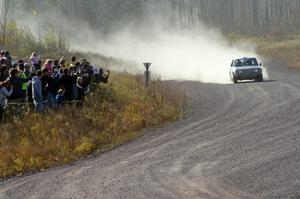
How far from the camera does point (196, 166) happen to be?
12984 millimetres

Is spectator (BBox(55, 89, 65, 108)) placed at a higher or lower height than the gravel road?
higher

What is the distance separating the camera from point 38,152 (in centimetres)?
1616

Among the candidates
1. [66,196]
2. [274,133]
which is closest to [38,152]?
[66,196]

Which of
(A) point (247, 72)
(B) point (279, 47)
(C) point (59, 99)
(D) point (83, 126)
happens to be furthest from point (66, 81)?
(B) point (279, 47)

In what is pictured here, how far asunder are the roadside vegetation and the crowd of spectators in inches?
15.7

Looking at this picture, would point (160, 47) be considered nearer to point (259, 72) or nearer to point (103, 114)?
point (259, 72)

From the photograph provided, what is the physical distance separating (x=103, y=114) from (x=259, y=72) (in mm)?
18970

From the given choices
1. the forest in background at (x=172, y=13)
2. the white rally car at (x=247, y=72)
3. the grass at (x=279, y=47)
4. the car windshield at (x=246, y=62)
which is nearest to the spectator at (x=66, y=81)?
the white rally car at (x=247, y=72)

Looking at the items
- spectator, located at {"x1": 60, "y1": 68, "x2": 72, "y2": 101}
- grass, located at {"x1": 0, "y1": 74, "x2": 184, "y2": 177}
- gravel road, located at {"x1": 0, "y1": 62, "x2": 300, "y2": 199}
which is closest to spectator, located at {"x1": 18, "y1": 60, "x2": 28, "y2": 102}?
grass, located at {"x1": 0, "y1": 74, "x2": 184, "y2": 177}

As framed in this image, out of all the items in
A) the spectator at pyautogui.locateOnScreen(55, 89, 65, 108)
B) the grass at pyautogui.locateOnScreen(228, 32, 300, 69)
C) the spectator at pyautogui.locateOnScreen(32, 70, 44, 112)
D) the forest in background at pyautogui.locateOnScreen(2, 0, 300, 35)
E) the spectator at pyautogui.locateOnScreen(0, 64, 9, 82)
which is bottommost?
the spectator at pyautogui.locateOnScreen(55, 89, 65, 108)

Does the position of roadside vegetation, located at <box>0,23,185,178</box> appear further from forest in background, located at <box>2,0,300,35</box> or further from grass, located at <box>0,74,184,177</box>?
forest in background, located at <box>2,0,300,35</box>

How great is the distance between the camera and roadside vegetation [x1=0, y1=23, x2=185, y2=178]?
15969 millimetres

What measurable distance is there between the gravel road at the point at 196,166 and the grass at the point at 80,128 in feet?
2.73

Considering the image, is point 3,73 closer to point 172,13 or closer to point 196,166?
point 196,166
